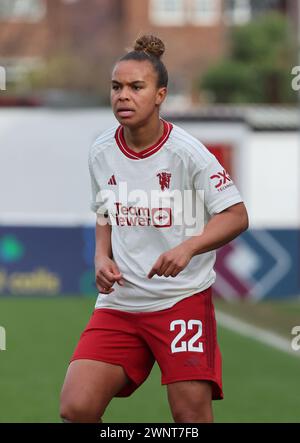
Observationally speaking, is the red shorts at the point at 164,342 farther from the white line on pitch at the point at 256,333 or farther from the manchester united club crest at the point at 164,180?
the white line on pitch at the point at 256,333

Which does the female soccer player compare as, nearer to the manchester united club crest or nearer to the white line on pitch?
the manchester united club crest

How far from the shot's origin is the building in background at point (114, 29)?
5456cm

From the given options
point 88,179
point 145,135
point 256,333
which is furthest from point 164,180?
point 88,179

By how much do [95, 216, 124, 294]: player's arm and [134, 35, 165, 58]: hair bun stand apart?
0.92 meters

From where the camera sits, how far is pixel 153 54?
708 centimetres

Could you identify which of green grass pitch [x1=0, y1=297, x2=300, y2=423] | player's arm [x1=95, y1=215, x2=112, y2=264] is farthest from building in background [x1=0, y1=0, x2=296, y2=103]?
player's arm [x1=95, y1=215, x2=112, y2=264]

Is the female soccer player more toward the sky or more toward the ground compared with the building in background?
more toward the ground

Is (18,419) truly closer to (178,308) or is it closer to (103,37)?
(178,308)

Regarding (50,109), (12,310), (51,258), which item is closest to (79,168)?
(50,109)

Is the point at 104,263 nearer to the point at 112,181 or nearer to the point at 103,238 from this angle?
the point at 103,238

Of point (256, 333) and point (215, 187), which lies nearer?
point (215, 187)

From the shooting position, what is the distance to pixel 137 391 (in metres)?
12.4

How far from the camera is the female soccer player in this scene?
6945mm

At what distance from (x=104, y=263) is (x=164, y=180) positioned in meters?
0.52
